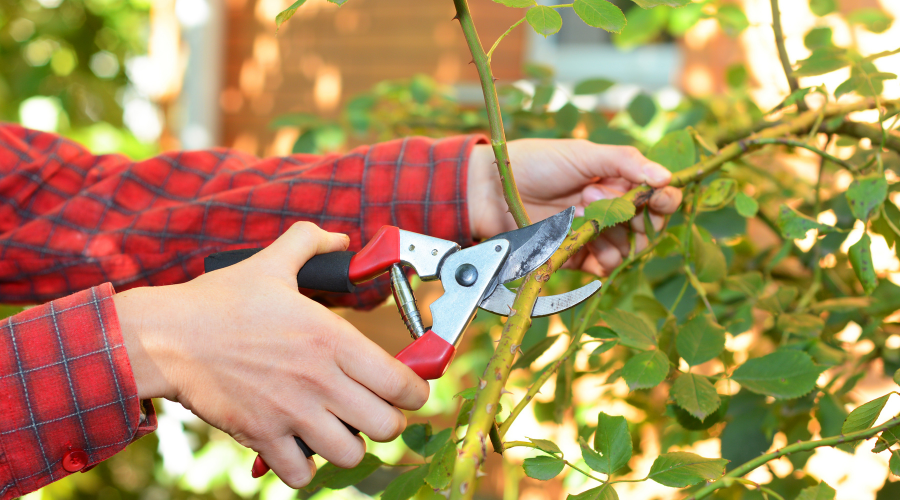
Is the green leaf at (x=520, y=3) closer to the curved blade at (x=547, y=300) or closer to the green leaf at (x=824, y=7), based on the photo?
the curved blade at (x=547, y=300)

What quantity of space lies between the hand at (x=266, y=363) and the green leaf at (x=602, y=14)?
35 cm

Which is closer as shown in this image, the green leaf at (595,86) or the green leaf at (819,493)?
the green leaf at (819,493)

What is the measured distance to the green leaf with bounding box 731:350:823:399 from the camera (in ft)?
1.86

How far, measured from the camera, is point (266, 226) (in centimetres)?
93

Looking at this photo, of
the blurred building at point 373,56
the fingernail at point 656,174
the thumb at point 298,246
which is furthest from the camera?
the blurred building at point 373,56

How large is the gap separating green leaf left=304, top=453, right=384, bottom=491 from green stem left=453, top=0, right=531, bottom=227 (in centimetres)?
30

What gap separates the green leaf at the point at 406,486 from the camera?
1.86ft

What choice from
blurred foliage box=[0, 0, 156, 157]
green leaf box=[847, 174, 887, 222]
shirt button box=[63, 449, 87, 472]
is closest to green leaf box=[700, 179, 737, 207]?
green leaf box=[847, 174, 887, 222]

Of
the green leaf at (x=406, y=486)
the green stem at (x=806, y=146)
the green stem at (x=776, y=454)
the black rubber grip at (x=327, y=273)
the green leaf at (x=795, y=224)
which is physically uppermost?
the black rubber grip at (x=327, y=273)

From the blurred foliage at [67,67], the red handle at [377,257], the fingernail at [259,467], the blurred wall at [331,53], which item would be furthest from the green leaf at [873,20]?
the blurred foliage at [67,67]

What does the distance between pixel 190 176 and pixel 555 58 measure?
1.60m

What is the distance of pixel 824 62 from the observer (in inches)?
27.7

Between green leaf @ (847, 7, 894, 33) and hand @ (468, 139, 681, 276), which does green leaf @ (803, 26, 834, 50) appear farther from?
hand @ (468, 139, 681, 276)

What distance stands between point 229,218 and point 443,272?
0.43 meters
